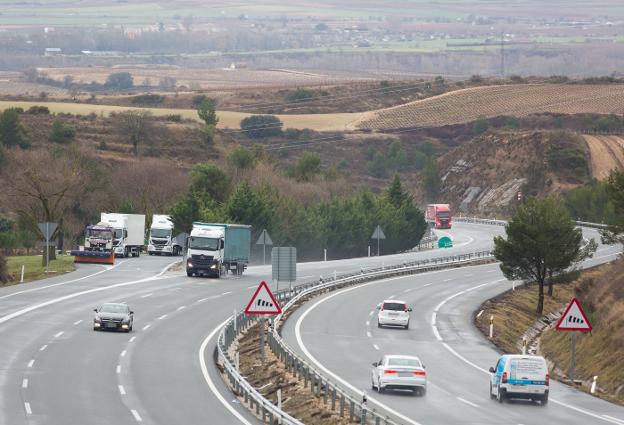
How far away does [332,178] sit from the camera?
154 m

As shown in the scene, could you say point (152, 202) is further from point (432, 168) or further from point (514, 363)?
point (514, 363)

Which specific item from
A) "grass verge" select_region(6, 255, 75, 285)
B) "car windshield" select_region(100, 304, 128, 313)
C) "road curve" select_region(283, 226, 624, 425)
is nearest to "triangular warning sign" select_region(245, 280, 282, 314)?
"road curve" select_region(283, 226, 624, 425)

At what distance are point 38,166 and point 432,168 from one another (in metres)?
91.1

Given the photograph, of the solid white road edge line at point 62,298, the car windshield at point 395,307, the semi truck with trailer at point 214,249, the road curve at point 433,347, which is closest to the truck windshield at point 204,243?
the semi truck with trailer at point 214,249

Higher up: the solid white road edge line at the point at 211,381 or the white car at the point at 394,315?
the white car at the point at 394,315

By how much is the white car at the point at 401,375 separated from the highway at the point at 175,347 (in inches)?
15.5

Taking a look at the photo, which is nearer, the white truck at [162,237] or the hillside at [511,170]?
the white truck at [162,237]

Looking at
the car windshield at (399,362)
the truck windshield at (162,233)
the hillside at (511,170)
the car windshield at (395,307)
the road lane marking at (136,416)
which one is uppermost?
the hillside at (511,170)

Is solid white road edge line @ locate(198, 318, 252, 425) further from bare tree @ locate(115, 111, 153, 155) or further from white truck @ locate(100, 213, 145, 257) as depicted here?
bare tree @ locate(115, 111, 153, 155)

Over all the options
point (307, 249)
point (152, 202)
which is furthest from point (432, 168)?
point (307, 249)

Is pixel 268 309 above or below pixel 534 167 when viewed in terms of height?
below

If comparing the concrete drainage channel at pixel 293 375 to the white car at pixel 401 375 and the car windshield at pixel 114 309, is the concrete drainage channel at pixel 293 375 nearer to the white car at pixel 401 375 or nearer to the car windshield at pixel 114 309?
the white car at pixel 401 375

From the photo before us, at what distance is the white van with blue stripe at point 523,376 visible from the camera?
117 feet

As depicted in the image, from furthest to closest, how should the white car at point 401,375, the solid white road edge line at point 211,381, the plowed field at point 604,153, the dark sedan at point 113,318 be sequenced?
1. the plowed field at point 604,153
2. the dark sedan at point 113,318
3. the white car at point 401,375
4. the solid white road edge line at point 211,381
